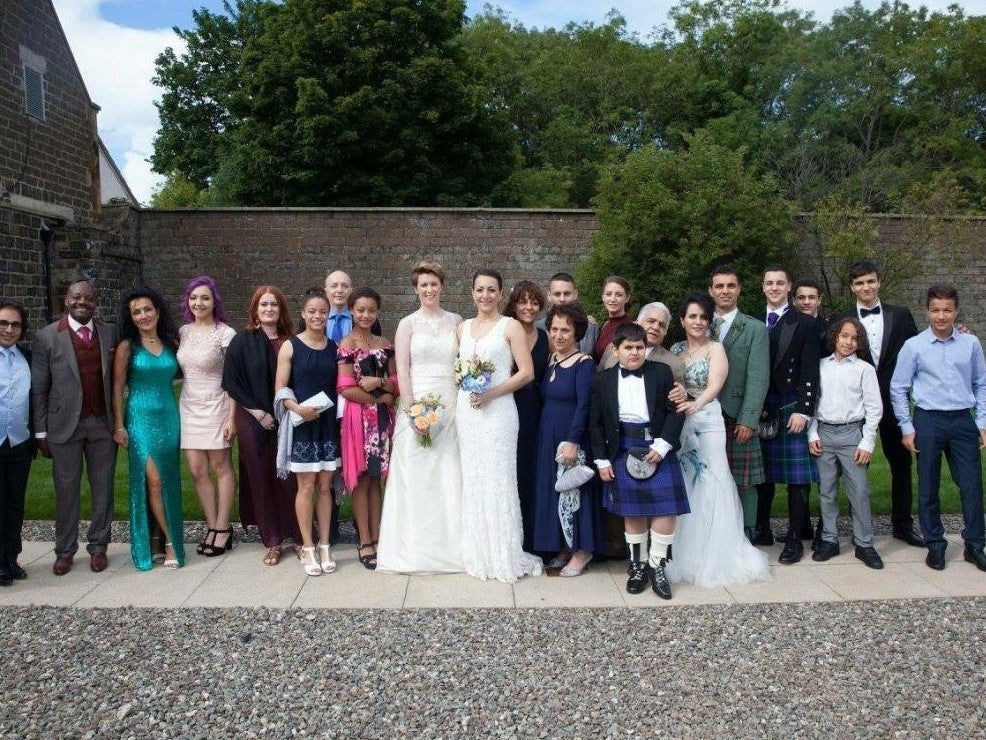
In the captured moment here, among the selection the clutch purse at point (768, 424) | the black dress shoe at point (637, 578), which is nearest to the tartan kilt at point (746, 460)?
the clutch purse at point (768, 424)

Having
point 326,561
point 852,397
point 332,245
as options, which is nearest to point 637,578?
point 852,397

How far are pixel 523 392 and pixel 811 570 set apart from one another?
7.17 ft

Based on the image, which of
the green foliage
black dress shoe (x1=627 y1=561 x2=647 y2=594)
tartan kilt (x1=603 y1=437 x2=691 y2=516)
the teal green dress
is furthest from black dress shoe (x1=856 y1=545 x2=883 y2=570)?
the green foliage

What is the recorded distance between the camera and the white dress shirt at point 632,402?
4.64m

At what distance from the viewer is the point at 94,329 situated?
17.1ft

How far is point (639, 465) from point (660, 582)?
28.1 inches

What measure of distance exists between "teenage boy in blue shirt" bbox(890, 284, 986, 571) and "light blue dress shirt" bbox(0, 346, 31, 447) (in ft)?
18.4

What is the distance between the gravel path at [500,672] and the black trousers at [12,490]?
0.71m

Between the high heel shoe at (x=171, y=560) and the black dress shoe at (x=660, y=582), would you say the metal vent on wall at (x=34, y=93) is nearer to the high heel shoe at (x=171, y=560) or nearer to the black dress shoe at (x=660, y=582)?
the high heel shoe at (x=171, y=560)

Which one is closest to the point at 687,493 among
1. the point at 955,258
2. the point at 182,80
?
the point at 955,258

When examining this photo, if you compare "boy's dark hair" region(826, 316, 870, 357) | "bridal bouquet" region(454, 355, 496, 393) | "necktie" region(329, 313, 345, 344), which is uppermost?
"necktie" region(329, 313, 345, 344)

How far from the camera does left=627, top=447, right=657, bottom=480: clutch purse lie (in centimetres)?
→ 460

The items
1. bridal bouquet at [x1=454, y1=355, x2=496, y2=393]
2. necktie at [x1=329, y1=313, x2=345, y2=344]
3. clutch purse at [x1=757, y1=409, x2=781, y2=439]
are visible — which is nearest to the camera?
bridal bouquet at [x1=454, y1=355, x2=496, y2=393]

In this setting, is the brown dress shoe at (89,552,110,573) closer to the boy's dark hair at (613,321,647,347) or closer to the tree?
the boy's dark hair at (613,321,647,347)
